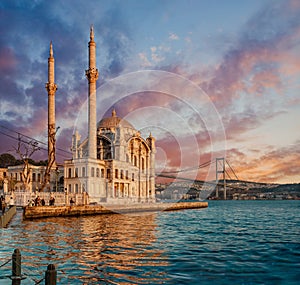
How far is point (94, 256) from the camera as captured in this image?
1238 cm

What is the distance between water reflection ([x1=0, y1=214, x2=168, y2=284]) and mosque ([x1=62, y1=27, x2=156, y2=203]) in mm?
29951

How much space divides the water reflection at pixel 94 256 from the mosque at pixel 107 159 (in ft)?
98.3

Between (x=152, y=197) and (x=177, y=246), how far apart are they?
52.5 m

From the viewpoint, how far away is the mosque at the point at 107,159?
49000mm

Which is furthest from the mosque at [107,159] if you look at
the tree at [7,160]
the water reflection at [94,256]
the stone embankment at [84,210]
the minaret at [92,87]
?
the tree at [7,160]

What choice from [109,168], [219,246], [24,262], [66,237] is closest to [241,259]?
[219,246]

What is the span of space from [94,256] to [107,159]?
44993 mm

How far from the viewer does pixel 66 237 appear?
16.9 metres

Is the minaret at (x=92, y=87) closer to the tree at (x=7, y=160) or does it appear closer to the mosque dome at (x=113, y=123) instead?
the mosque dome at (x=113, y=123)

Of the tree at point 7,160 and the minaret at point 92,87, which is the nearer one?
the minaret at point 92,87

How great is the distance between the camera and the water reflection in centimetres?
970

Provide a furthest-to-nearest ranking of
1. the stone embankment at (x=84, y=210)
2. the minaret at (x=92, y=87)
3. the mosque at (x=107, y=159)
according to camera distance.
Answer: the mosque at (x=107, y=159) → the minaret at (x=92, y=87) → the stone embankment at (x=84, y=210)

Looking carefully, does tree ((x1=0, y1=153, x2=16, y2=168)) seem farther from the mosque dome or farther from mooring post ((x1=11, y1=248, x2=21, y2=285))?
mooring post ((x1=11, y1=248, x2=21, y2=285))

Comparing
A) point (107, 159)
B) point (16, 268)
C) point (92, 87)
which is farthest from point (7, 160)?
point (16, 268)
